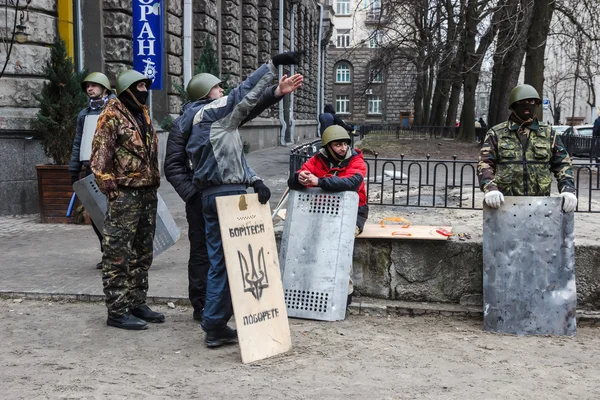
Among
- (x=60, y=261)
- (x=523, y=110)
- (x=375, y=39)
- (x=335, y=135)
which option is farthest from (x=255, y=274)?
(x=375, y=39)

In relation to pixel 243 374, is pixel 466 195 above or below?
above

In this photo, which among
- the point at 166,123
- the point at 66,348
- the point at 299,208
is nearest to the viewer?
the point at 66,348

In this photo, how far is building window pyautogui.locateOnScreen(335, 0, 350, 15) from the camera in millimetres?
74250

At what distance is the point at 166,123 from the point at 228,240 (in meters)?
10.5

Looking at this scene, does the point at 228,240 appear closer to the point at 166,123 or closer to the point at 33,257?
the point at 33,257

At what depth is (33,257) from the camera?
805 cm

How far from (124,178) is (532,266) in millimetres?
3083

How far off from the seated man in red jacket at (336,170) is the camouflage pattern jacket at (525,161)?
0.95 metres

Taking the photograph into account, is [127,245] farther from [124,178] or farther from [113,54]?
[113,54]

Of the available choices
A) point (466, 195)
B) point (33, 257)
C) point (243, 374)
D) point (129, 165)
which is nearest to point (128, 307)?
point (129, 165)

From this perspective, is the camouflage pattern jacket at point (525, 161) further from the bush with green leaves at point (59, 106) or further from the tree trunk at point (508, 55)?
the tree trunk at point (508, 55)

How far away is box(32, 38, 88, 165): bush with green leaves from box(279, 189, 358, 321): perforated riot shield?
5.79 meters

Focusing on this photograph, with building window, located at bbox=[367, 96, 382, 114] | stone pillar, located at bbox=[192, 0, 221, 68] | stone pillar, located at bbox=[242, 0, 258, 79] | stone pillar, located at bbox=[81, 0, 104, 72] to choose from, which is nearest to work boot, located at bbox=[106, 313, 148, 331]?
stone pillar, located at bbox=[81, 0, 104, 72]

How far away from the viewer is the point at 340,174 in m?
6.04
